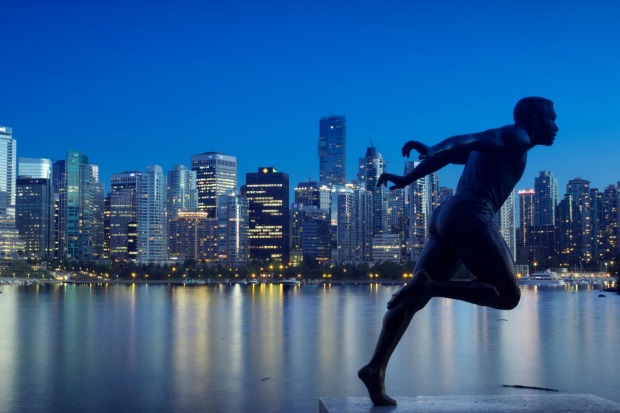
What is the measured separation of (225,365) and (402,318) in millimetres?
17618

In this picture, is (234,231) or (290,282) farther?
(234,231)

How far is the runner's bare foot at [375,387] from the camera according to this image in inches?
330

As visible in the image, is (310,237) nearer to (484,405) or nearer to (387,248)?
(387,248)

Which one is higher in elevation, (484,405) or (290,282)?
(484,405)

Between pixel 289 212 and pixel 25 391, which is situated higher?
pixel 289 212

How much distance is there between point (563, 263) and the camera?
164 metres

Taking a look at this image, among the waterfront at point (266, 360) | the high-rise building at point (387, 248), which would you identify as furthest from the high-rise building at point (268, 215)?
the waterfront at point (266, 360)

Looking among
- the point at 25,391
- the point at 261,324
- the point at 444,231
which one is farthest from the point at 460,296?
the point at 261,324

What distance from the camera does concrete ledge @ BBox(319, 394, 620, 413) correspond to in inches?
314

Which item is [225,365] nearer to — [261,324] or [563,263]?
[261,324]

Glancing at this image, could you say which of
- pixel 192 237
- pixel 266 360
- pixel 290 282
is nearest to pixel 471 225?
pixel 266 360

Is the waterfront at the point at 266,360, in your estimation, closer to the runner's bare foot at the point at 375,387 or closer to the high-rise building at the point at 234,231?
the runner's bare foot at the point at 375,387

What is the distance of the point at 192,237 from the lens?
19400 cm

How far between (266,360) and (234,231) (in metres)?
158
